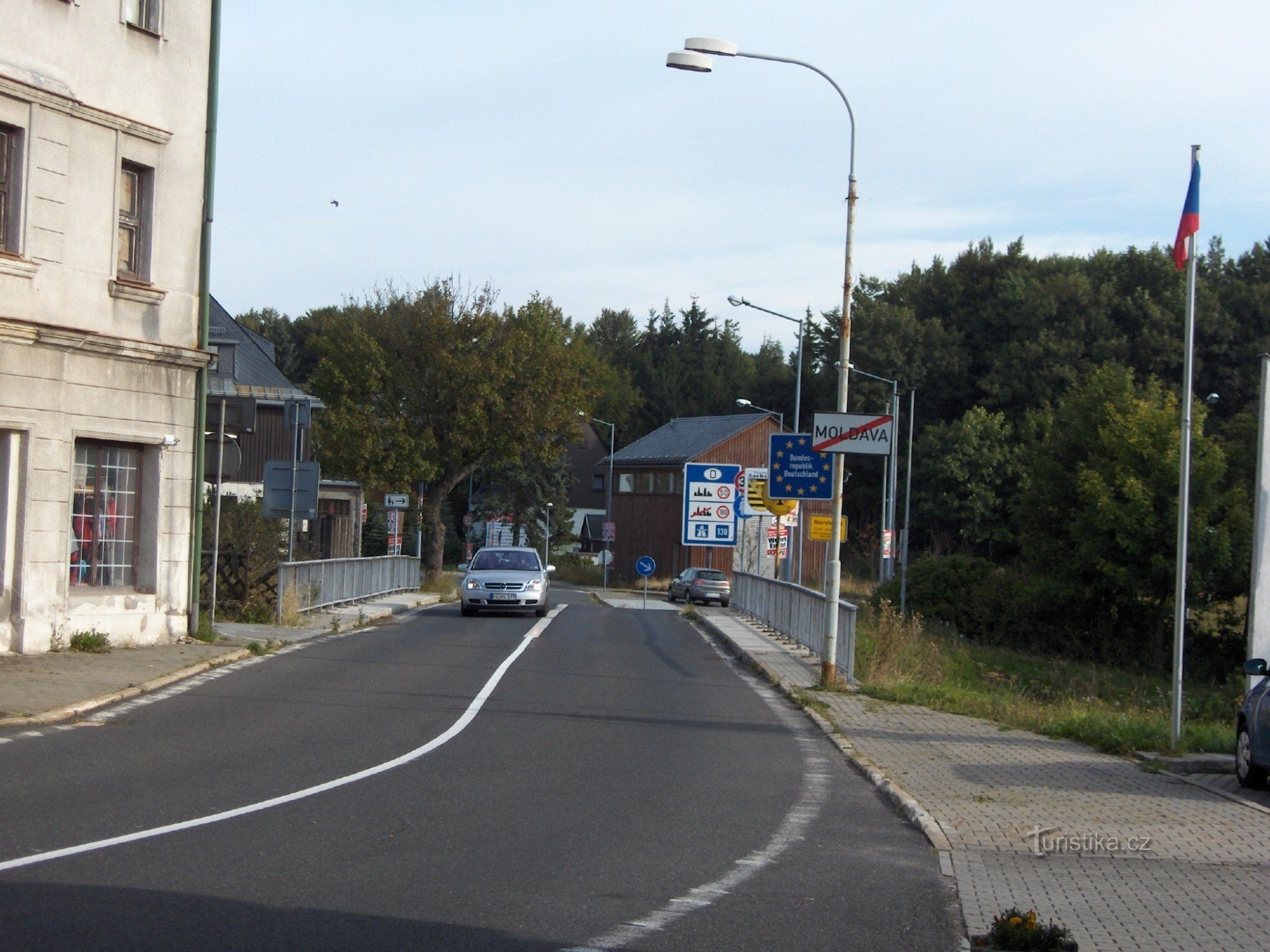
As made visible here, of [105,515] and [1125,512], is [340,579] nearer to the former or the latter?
[105,515]

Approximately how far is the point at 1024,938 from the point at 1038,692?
24049mm

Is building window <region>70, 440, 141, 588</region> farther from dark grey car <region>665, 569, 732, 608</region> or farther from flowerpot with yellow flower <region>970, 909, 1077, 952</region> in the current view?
dark grey car <region>665, 569, 732, 608</region>

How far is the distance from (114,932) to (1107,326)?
64643 millimetres

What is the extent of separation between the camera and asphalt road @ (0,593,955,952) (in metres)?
5.83

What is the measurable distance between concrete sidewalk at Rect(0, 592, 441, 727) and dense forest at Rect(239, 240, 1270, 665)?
88.5 feet

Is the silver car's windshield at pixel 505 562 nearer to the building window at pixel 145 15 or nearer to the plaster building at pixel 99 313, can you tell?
the plaster building at pixel 99 313

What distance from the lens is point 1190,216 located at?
1215 centimetres

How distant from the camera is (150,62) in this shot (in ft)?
57.6

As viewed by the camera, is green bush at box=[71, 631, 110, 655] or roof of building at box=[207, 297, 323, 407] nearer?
green bush at box=[71, 631, 110, 655]

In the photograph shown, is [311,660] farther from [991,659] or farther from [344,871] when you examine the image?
[991,659]

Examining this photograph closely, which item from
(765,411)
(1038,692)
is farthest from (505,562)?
(765,411)

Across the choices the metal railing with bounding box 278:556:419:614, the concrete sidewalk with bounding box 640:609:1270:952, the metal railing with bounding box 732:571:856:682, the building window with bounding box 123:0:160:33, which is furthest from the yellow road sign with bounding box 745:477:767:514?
the concrete sidewalk with bounding box 640:609:1270:952

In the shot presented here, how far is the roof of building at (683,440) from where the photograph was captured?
74000mm

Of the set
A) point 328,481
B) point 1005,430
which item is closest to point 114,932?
point 328,481
